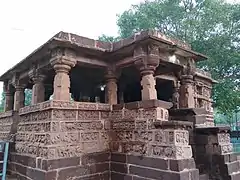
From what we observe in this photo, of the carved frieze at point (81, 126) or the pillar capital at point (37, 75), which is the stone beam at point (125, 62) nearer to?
the carved frieze at point (81, 126)

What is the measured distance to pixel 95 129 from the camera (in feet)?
16.2

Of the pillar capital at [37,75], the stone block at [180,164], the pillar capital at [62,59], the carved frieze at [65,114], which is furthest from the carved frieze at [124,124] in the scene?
the pillar capital at [37,75]

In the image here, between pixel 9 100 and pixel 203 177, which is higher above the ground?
pixel 9 100

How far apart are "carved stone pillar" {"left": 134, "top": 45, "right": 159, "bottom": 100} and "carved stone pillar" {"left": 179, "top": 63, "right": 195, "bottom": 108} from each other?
1.48 meters

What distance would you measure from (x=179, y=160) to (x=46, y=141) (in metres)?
2.46

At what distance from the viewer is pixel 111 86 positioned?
5.44m

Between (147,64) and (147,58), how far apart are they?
0.40 ft

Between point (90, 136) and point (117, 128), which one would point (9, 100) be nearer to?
point (90, 136)

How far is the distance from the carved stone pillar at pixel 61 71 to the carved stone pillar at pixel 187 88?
2.87m

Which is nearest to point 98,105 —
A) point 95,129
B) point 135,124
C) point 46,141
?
point 95,129

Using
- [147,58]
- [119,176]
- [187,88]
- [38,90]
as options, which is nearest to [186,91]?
[187,88]

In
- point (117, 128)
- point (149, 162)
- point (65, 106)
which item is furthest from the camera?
point (117, 128)

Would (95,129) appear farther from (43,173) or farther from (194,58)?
(194,58)

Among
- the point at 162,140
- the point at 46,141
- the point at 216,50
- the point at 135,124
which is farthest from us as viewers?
the point at 216,50
